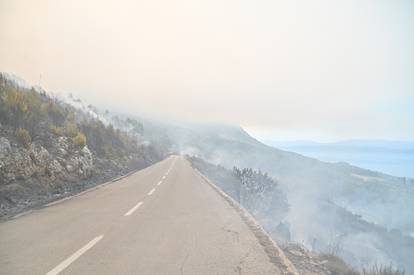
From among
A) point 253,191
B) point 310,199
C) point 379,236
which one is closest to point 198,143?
point 310,199

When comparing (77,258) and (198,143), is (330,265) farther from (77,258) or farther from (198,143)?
(198,143)

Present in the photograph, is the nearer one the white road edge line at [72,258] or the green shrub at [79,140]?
the white road edge line at [72,258]

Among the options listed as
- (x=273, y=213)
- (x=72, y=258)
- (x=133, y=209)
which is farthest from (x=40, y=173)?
(x=273, y=213)

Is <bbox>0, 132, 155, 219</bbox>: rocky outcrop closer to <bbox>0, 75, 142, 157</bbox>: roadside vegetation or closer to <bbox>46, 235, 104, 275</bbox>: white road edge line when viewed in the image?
<bbox>0, 75, 142, 157</bbox>: roadside vegetation

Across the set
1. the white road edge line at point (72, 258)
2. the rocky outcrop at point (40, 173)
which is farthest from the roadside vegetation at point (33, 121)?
the white road edge line at point (72, 258)

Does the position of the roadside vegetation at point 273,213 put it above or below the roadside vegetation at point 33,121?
below

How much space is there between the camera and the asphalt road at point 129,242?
4707 mm

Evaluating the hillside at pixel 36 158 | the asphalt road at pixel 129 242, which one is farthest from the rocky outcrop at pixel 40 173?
the asphalt road at pixel 129 242

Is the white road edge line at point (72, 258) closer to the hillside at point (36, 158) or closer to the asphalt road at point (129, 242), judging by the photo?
the asphalt road at point (129, 242)

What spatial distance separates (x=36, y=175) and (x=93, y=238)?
6603 millimetres

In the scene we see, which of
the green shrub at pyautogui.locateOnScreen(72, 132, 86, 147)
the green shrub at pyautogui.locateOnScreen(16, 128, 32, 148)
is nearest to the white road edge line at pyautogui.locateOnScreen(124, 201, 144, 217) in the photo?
the green shrub at pyautogui.locateOnScreen(16, 128, 32, 148)

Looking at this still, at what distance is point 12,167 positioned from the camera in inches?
410

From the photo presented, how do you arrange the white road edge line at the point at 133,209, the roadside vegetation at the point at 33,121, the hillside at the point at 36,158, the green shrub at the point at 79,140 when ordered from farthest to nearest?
the green shrub at the point at 79,140, the roadside vegetation at the point at 33,121, the hillside at the point at 36,158, the white road edge line at the point at 133,209

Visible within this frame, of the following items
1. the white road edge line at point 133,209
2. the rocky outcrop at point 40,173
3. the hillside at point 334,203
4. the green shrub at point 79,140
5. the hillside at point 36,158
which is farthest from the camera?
the hillside at point 334,203
